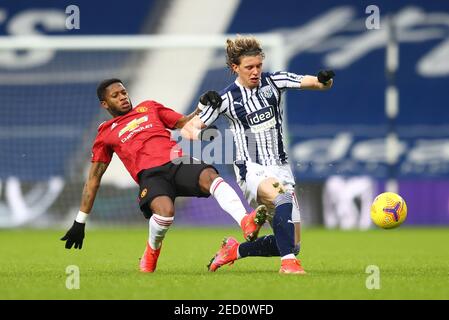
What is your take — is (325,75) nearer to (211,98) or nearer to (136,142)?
(211,98)

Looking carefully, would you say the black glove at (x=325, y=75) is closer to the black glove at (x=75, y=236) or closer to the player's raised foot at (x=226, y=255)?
the player's raised foot at (x=226, y=255)

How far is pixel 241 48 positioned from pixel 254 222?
1451 millimetres

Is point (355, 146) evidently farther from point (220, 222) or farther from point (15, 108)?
point (15, 108)

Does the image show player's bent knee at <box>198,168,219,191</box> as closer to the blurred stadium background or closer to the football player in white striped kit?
the football player in white striped kit

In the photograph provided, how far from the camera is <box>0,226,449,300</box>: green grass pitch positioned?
5.82 metres

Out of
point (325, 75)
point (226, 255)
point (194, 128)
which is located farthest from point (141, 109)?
point (325, 75)

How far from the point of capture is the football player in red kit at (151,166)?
727 cm

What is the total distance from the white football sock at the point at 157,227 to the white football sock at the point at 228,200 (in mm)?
400

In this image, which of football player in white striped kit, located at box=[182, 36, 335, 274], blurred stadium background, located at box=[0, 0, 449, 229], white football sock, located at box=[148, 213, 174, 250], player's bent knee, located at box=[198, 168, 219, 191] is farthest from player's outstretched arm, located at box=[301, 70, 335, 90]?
blurred stadium background, located at box=[0, 0, 449, 229]

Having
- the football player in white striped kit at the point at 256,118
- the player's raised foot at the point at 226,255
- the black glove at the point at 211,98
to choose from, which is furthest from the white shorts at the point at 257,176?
the black glove at the point at 211,98

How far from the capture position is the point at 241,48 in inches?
284

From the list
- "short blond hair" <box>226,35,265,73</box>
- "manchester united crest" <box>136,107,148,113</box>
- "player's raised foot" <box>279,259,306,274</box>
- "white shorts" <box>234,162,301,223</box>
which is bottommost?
"player's raised foot" <box>279,259,306,274</box>

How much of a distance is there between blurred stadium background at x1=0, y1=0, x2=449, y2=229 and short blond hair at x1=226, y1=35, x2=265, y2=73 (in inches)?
255
